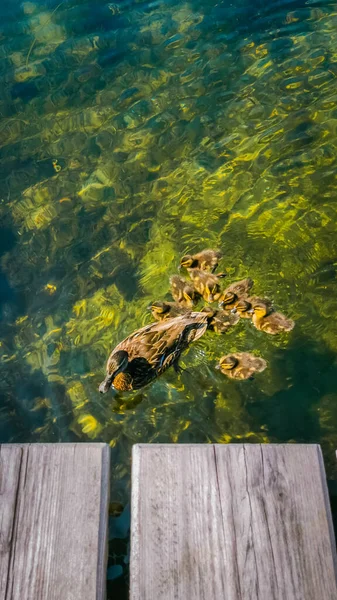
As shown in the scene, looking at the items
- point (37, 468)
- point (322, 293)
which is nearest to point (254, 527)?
point (37, 468)

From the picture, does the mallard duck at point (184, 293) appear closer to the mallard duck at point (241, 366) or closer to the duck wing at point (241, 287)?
the duck wing at point (241, 287)

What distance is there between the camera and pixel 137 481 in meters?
3.13

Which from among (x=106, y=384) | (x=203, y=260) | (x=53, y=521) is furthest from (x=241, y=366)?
(x=53, y=521)

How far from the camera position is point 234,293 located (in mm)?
4996

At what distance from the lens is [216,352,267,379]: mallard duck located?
14.9 feet

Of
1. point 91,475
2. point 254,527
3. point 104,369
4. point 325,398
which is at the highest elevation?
point 91,475

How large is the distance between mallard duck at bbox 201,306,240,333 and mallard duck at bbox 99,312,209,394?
180 millimetres

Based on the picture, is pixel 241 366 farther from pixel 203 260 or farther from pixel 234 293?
pixel 203 260

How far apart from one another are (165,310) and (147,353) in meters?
0.56

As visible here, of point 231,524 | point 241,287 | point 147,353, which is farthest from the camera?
point 241,287

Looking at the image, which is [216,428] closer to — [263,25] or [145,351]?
[145,351]

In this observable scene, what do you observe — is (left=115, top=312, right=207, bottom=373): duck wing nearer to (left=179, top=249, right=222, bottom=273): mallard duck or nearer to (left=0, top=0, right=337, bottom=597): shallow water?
(left=0, top=0, right=337, bottom=597): shallow water

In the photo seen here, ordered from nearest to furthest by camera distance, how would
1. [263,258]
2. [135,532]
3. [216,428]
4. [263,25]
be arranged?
[135,532], [216,428], [263,258], [263,25]

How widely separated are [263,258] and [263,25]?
3636 mm
